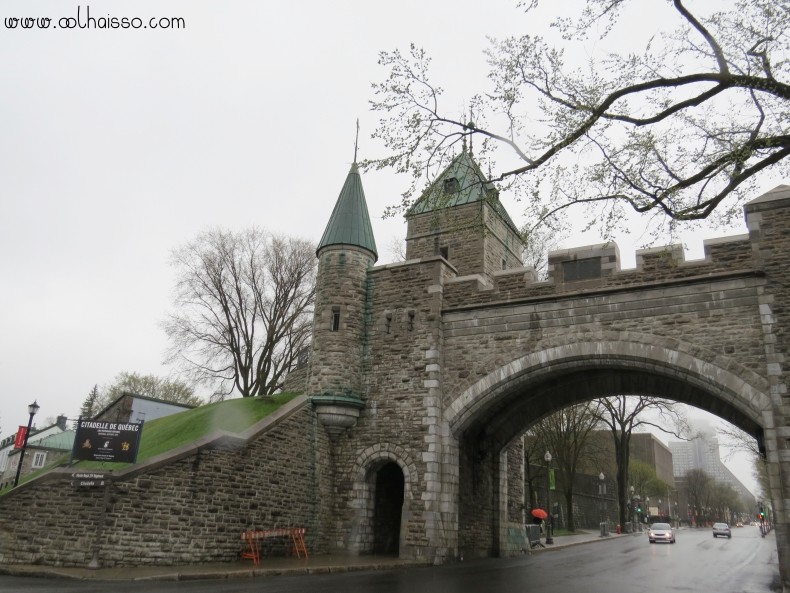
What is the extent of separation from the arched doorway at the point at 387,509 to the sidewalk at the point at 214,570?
9.94 feet

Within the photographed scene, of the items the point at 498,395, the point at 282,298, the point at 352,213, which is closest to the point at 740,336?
the point at 498,395

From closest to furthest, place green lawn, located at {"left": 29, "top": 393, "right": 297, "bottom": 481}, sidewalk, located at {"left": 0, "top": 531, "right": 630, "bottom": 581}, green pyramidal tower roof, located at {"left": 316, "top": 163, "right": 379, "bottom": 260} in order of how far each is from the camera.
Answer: sidewalk, located at {"left": 0, "top": 531, "right": 630, "bottom": 581} < green lawn, located at {"left": 29, "top": 393, "right": 297, "bottom": 481} < green pyramidal tower roof, located at {"left": 316, "top": 163, "right": 379, "bottom": 260}

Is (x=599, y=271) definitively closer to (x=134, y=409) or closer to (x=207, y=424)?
(x=207, y=424)

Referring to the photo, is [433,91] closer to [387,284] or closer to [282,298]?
[387,284]

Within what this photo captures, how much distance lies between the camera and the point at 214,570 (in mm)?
11398

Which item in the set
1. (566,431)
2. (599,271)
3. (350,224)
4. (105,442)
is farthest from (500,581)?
(566,431)

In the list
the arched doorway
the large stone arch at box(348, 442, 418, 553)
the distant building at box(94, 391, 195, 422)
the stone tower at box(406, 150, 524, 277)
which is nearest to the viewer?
the large stone arch at box(348, 442, 418, 553)

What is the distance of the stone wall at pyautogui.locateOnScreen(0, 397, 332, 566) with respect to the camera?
11.7m

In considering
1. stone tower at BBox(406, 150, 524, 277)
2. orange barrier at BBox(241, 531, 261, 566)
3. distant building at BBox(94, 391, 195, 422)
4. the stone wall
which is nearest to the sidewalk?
orange barrier at BBox(241, 531, 261, 566)

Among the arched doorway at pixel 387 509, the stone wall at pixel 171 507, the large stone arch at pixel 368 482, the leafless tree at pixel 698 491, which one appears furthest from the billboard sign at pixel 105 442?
the leafless tree at pixel 698 491

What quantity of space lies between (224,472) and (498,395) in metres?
6.91

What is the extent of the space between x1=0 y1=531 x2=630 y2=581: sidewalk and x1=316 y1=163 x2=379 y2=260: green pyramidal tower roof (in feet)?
28.9

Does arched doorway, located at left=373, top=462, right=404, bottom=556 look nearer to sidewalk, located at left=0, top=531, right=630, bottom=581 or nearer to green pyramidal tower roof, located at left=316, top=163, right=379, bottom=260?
sidewalk, located at left=0, top=531, right=630, bottom=581

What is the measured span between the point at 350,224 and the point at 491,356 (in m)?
6.10
